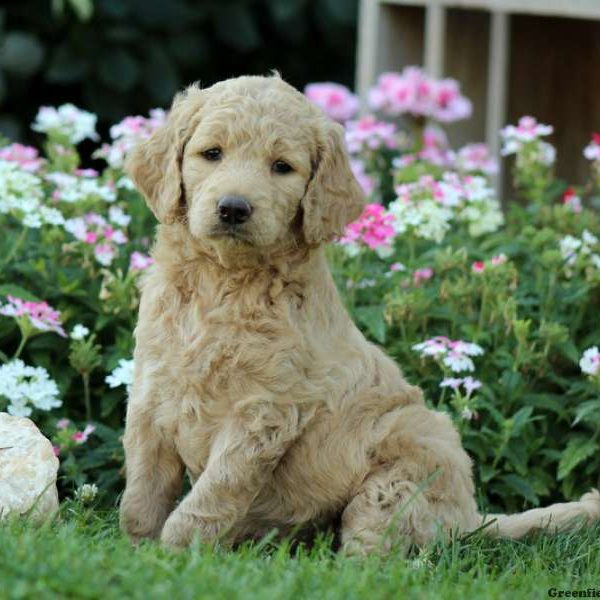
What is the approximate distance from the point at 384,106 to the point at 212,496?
4549 millimetres

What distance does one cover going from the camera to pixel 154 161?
4.96 m

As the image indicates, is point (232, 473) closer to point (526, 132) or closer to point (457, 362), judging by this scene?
point (457, 362)

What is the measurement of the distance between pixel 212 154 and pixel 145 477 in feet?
3.81

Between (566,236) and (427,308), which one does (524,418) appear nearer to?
(427,308)

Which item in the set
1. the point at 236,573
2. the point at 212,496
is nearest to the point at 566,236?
the point at 212,496

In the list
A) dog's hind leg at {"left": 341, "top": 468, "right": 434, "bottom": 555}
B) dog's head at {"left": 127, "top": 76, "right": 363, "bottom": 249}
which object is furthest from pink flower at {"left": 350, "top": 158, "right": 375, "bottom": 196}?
dog's hind leg at {"left": 341, "top": 468, "right": 434, "bottom": 555}

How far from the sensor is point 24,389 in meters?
5.57

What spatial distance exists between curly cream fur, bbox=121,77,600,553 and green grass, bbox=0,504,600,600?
176mm

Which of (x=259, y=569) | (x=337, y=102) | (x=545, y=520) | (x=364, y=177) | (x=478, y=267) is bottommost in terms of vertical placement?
(x=545, y=520)

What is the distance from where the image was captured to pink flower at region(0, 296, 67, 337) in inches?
222

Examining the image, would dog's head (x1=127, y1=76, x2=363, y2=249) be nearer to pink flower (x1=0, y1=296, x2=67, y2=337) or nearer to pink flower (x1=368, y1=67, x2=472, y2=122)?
pink flower (x1=0, y1=296, x2=67, y2=337)

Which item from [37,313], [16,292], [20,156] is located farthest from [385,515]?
[20,156]

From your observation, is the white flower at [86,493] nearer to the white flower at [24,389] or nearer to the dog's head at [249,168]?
the white flower at [24,389]

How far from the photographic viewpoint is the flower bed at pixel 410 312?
19.0ft
